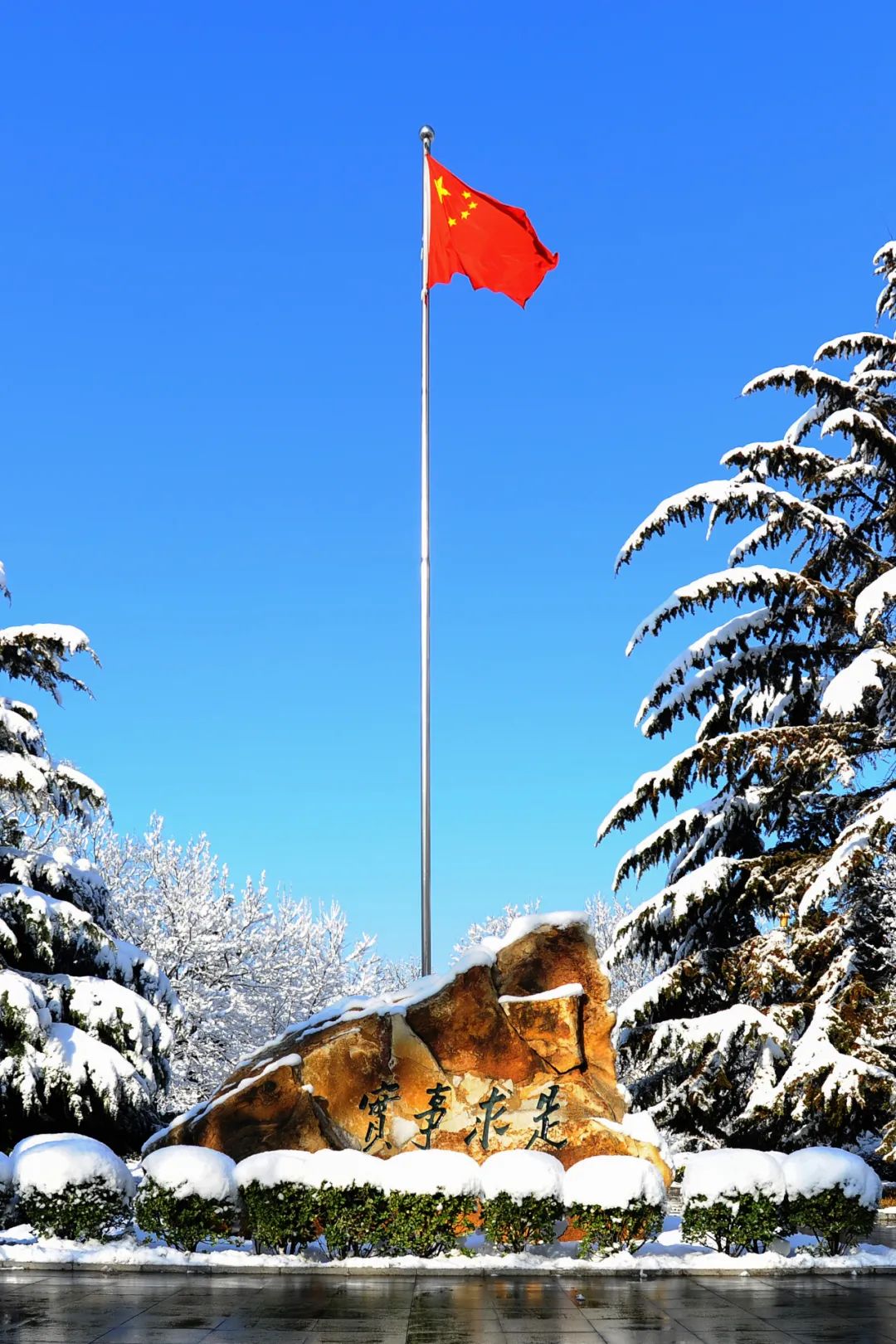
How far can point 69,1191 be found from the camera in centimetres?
1262

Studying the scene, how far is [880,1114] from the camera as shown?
17453mm

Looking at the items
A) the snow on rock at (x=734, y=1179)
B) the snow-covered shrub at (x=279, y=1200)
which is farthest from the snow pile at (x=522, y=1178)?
the snow-covered shrub at (x=279, y=1200)

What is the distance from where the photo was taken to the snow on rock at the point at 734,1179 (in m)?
12.4

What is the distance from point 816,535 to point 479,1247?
553 inches

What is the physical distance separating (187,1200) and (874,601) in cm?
1203

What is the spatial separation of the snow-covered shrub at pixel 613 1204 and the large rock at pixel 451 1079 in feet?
4.51

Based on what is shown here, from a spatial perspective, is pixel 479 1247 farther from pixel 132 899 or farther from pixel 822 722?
pixel 132 899

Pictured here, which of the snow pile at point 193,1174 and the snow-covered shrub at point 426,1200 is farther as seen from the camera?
the snow pile at point 193,1174

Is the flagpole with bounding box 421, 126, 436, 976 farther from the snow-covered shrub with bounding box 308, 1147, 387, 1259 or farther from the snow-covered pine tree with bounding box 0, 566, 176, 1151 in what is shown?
the snow-covered pine tree with bounding box 0, 566, 176, 1151

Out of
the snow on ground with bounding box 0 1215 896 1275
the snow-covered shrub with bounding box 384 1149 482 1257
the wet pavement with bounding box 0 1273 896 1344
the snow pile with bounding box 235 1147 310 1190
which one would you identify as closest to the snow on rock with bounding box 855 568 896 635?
the snow on ground with bounding box 0 1215 896 1275

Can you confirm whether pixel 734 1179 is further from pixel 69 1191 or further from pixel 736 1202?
pixel 69 1191

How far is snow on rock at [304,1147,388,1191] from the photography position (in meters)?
12.2

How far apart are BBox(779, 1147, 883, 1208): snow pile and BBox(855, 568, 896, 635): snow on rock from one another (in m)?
8.20

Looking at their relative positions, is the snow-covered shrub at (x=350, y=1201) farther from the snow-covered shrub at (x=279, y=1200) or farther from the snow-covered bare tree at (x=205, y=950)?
the snow-covered bare tree at (x=205, y=950)
